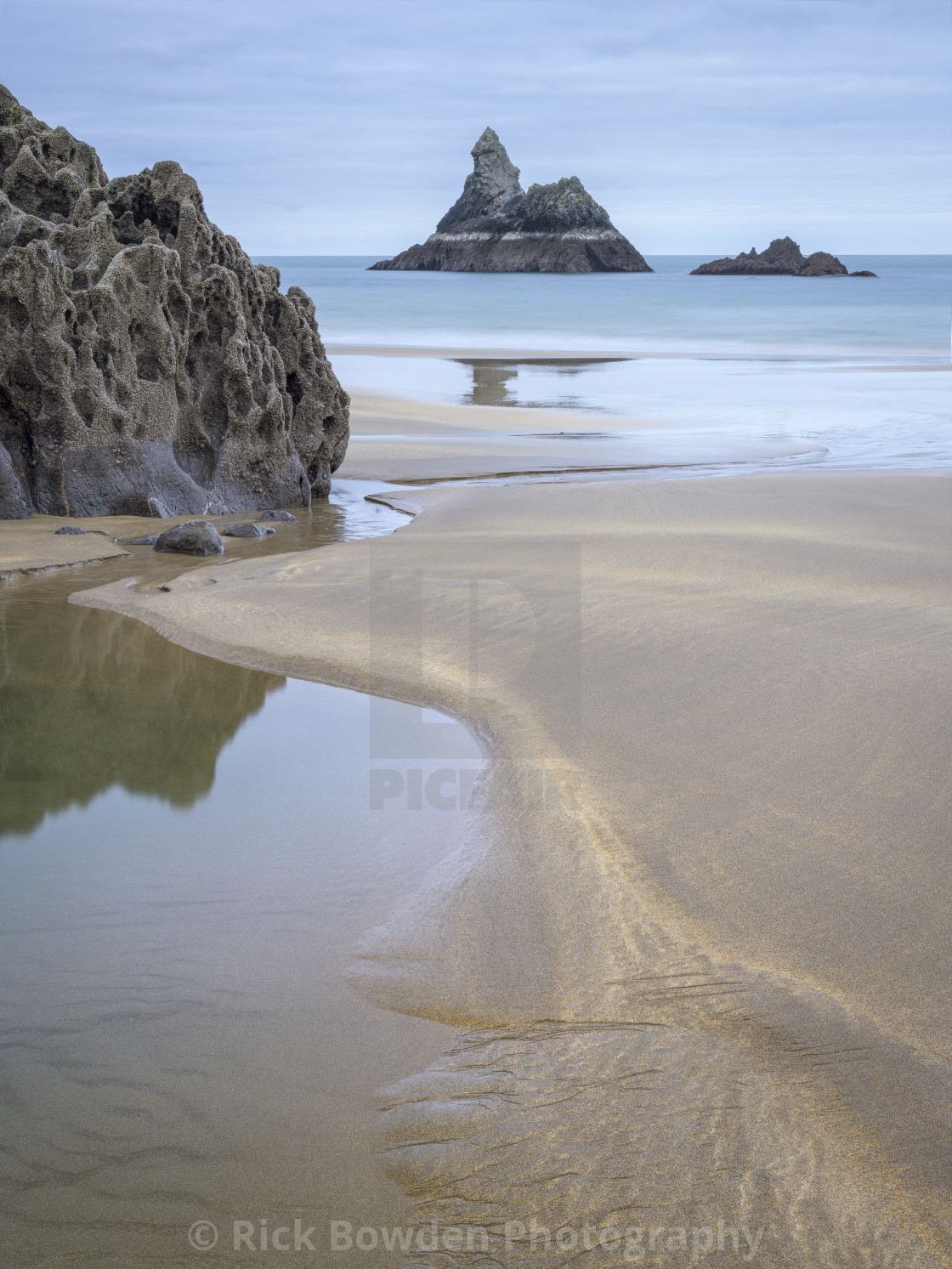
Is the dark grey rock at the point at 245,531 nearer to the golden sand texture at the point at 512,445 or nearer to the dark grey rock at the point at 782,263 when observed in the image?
the golden sand texture at the point at 512,445

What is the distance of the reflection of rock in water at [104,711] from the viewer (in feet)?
11.5

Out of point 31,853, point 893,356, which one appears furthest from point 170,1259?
point 893,356

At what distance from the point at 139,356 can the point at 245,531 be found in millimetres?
1721

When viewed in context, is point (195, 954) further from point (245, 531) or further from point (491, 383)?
point (491, 383)

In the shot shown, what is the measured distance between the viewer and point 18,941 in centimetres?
257

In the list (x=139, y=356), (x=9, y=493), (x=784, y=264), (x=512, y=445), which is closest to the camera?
(x=9, y=493)

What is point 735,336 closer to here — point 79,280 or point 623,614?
point 79,280

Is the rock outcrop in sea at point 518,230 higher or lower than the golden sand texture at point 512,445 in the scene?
higher

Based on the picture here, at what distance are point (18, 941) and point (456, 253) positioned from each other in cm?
10862

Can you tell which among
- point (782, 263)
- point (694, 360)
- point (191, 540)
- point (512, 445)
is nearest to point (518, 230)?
point (782, 263)

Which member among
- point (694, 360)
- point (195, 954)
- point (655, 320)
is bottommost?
point (195, 954)

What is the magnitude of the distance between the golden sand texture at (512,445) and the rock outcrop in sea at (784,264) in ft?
277

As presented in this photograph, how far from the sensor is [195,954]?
8.20 feet

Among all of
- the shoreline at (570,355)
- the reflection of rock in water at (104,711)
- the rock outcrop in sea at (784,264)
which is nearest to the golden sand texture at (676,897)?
the reflection of rock in water at (104,711)
